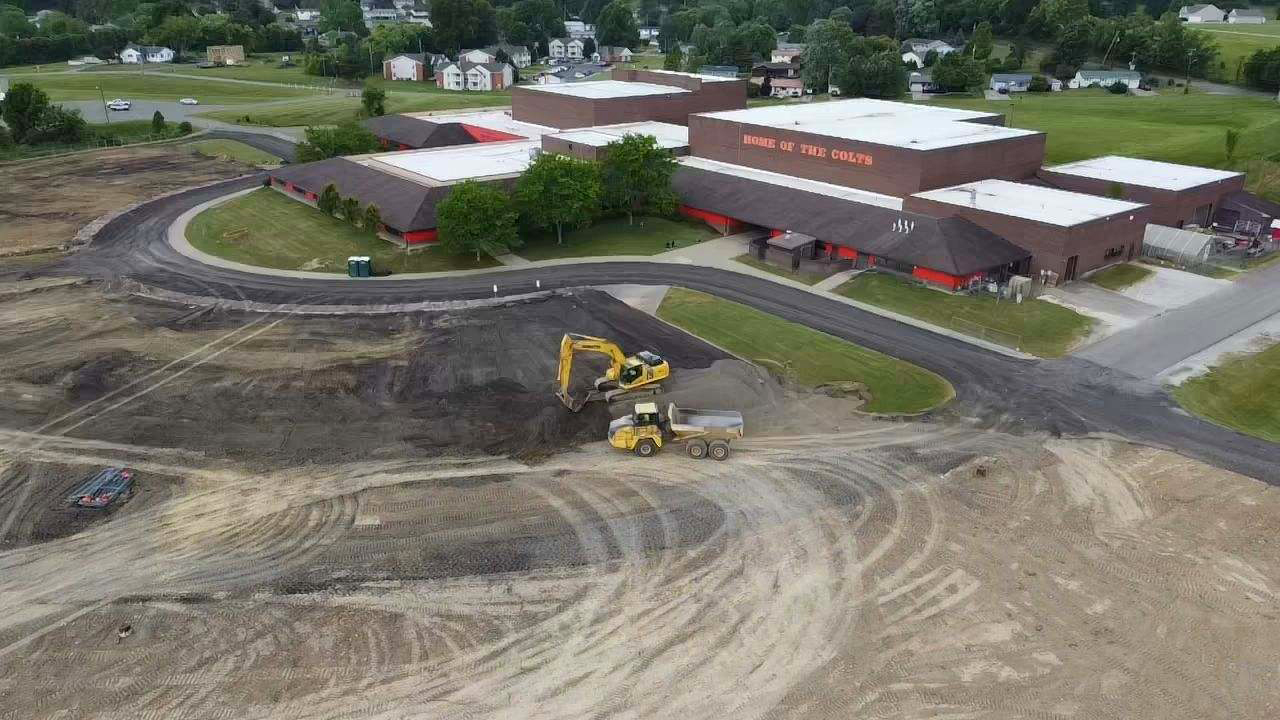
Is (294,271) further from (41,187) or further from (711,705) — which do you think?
(711,705)

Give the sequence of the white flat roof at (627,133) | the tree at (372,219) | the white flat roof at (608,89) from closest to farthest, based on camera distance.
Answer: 1. the tree at (372,219)
2. the white flat roof at (627,133)
3. the white flat roof at (608,89)

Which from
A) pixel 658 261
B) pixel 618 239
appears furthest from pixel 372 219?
pixel 658 261

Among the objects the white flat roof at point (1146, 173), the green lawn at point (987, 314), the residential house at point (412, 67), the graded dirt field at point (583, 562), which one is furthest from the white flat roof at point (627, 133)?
the residential house at point (412, 67)

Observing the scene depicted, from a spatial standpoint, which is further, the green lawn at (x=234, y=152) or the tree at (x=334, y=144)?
the green lawn at (x=234, y=152)

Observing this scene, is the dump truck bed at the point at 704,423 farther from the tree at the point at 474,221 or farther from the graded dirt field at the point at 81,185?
the graded dirt field at the point at 81,185

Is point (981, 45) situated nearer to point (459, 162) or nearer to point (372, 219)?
point (459, 162)

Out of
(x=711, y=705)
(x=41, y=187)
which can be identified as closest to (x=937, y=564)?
(x=711, y=705)

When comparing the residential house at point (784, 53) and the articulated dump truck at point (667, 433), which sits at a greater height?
the residential house at point (784, 53)
